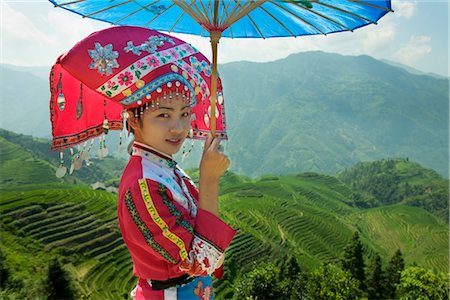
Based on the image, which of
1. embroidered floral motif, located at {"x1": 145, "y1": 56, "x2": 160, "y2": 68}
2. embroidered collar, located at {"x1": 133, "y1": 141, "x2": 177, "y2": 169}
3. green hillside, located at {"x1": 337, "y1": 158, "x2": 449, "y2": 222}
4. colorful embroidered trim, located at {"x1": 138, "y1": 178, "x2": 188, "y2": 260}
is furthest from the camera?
green hillside, located at {"x1": 337, "y1": 158, "x2": 449, "y2": 222}

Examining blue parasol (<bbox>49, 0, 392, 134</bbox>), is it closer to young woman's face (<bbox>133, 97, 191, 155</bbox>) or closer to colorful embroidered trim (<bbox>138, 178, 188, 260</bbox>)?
young woman's face (<bbox>133, 97, 191, 155</bbox>)

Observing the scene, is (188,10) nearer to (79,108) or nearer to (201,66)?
(201,66)

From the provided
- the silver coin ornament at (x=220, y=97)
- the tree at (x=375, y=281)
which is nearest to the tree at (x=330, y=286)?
the tree at (x=375, y=281)

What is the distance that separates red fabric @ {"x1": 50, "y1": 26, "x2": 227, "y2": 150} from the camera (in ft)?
4.71

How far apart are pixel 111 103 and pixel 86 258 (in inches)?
1046

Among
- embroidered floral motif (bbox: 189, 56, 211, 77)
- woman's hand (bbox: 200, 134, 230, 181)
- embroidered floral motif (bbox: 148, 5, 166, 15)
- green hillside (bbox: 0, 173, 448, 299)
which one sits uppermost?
embroidered floral motif (bbox: 148, 5, 166, 15)

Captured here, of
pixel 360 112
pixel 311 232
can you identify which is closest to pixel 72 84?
pixel 311 232

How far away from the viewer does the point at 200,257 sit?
142 cm

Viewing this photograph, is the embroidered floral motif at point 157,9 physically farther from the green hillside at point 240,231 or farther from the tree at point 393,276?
the tree at point 393,276

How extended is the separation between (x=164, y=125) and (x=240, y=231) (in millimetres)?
34005

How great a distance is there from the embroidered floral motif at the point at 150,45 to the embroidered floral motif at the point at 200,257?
0.78 m

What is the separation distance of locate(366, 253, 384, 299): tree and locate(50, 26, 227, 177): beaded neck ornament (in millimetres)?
25104

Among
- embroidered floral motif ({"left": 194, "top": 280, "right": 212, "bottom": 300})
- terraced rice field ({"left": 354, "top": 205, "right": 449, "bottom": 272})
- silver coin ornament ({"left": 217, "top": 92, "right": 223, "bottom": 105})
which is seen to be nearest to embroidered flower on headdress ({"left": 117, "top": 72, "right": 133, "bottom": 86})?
silver coin ornament ({"left": 217, "top": 92, "right": 223, "bottom": 105})

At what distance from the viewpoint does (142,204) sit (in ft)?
4.53
